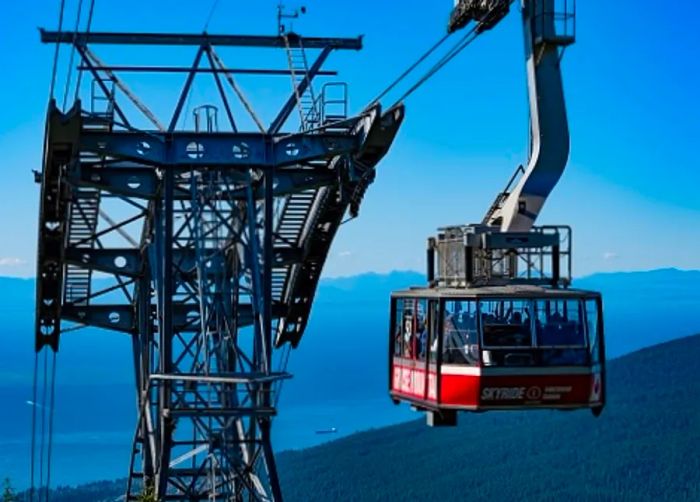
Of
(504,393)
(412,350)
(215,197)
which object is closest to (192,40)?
(215,197)

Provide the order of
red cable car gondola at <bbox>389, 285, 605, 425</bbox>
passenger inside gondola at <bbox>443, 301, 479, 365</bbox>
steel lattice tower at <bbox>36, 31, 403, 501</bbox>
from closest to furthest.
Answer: red cable car gondola at <bbox>389, 285, 605, 425</bbox>, passenger inside gondola at <bbox>443, 301, 479, 365</bbox>, steel lattice tower at <bbox>36, 31, 403, 501</bbox>

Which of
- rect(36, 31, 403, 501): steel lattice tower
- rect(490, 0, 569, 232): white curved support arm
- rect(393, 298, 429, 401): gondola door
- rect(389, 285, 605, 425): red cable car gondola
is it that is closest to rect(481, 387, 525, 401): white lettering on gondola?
rect(389, 285, 605, 425): red cable car gondola

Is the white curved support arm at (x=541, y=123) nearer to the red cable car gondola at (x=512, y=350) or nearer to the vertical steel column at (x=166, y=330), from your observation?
the red cable car gondola at (x=512, y=350)

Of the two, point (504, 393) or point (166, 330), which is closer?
point (504, 393)

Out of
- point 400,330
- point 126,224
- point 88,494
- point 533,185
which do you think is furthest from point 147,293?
point 88,494

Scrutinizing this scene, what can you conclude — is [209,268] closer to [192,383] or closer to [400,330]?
[192,383]

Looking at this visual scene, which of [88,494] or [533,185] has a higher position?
[533,185]

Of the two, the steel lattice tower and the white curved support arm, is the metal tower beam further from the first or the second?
the white curved support arm

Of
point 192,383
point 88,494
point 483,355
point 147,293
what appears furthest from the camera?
point 88,494

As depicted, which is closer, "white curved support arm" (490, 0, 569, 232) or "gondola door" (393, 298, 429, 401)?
"white curved support arm" (490, 0, 569, 232)

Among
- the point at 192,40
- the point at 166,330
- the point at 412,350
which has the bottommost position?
the point at 412,350

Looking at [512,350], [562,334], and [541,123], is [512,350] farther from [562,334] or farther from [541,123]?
[541,123]
